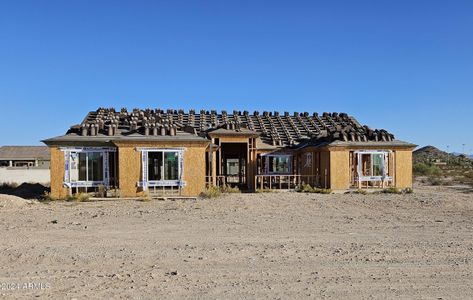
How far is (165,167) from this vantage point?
22516 mm

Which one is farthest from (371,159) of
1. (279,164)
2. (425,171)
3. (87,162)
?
(425,171)

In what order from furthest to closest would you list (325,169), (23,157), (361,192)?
(23,157)
(325,169)
(361,192)

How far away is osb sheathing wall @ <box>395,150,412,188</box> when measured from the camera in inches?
1064

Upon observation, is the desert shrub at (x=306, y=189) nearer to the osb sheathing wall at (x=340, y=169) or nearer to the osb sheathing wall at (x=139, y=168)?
the osb sheathing wall at (x=340, y=169)

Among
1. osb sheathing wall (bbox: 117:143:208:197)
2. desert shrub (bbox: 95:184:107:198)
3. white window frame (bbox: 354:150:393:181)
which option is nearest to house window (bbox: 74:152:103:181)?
desert shrub (bbox: 95:184:107:198)

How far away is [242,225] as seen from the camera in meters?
13.3

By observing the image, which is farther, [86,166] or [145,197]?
[86,166]

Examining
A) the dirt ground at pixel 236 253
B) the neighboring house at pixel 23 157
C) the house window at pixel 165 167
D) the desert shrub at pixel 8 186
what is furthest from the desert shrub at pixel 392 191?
the neighboring house at pixel 23 157

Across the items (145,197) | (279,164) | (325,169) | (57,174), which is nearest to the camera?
(145,197)

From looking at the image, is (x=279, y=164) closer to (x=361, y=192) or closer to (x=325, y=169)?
(x=325, y=169)

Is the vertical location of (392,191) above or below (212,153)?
below

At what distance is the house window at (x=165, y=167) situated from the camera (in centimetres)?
2239

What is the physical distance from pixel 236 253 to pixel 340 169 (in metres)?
17.7

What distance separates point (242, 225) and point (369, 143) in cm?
1544
